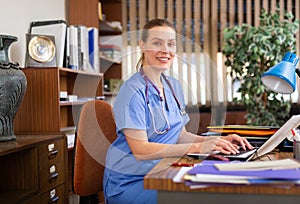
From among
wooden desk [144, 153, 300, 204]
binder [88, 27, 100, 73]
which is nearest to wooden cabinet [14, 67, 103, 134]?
binder [88, 27, 100, 73]

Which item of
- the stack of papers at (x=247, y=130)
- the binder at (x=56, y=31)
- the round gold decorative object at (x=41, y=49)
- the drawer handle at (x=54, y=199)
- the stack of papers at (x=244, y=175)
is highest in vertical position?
the binder at (x=56, y=31)

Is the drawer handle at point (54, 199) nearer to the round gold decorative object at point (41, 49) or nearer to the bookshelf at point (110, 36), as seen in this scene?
the round gold decorative object at point (41, 49)

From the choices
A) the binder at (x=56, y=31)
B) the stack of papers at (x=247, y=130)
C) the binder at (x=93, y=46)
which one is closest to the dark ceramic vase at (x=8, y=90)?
the binder at (x=56, y=31)

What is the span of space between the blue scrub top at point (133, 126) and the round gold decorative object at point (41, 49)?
1.00 m

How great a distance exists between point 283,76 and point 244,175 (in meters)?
0.35

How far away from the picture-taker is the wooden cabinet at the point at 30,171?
1937 mm

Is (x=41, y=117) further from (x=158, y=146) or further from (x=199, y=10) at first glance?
(x=199, y=10)

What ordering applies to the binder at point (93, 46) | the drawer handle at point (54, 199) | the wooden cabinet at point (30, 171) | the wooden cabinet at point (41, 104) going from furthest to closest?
the binder at point (93, 46) < the wooden cabinet at point (41, 104) < the drawer handle at point (54, 199) < the wooden cabinet at point (30, 171)

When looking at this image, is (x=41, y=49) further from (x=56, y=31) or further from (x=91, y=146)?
(x=91, y=146)

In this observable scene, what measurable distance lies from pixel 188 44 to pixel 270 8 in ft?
10.9

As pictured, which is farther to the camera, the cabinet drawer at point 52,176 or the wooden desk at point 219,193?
the cabinet drawer at point 52,176

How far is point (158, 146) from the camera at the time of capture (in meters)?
1.44

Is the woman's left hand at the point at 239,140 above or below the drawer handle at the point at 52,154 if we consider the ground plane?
above

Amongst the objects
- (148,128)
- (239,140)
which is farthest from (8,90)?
(239,140)
